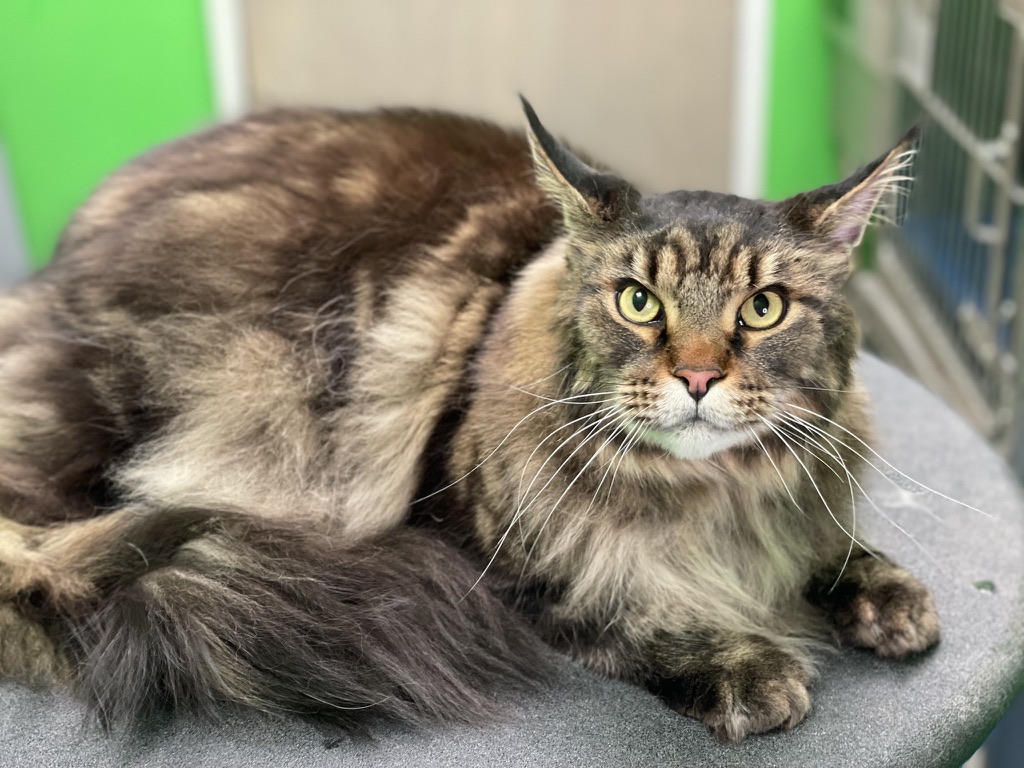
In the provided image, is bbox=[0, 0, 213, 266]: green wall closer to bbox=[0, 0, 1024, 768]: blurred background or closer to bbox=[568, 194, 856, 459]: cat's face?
bbox=[0, 0, 1024, 768]: blurred background

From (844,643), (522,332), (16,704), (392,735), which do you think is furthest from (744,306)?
(16,704)

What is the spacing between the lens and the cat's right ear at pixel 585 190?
3.45ft

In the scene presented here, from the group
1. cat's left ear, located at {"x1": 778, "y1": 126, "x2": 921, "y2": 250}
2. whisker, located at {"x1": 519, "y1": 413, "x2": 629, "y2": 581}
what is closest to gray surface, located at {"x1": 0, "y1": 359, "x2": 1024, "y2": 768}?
whisker, located at {"x1": 519, "y1": 413, "x2": 629, "y2": 581}

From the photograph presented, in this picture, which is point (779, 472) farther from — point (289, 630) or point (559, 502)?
point (289, 630)

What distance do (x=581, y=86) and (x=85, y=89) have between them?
1267 mm

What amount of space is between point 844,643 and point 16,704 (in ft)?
2.83

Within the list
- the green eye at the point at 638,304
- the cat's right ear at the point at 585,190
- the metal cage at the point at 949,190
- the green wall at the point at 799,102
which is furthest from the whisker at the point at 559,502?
the green wall at the point at 799,102

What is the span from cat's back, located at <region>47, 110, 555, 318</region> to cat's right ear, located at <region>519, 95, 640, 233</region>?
10.0 inches

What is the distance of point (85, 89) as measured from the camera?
2.71m

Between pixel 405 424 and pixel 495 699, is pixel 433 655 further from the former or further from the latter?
pixel 405 424

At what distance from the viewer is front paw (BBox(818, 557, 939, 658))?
1139 mm

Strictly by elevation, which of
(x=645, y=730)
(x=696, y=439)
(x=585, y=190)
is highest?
(x=585, y=190)

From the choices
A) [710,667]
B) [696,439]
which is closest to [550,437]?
[696,439]

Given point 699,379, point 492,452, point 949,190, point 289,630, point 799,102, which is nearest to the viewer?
point 699,379
